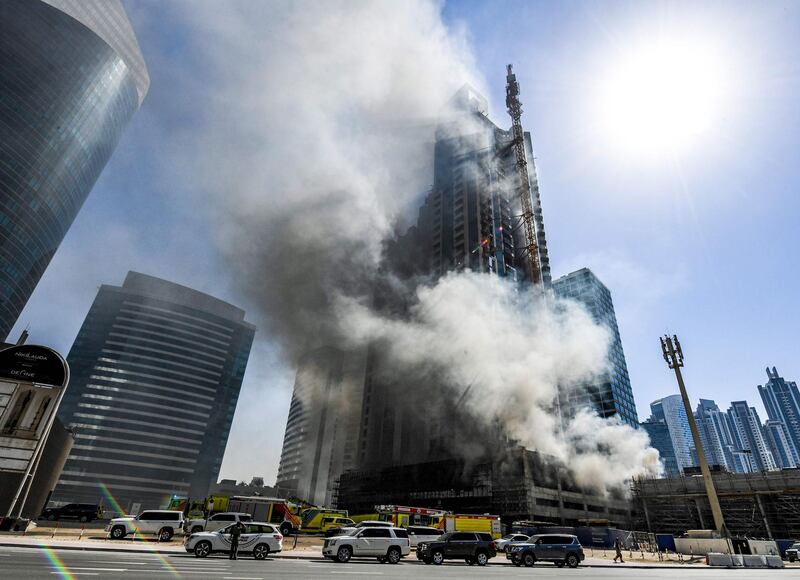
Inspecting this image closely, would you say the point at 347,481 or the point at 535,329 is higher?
the point at 535,329

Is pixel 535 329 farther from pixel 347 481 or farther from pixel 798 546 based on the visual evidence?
pixel 347 481

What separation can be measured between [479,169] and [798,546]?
3353 inches

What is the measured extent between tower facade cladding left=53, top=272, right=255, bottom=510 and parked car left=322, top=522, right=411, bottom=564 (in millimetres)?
119619

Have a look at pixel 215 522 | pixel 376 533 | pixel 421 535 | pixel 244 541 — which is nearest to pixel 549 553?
pixel 421 535

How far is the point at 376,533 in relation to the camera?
2006cm

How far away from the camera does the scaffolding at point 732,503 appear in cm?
5615

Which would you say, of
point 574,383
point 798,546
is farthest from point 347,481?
point 798,546

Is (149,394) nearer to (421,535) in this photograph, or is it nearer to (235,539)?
(421,535)

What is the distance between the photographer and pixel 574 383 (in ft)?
345

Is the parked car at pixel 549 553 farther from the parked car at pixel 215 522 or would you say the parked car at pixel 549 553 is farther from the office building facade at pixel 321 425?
the office building facade at pixel 321 425

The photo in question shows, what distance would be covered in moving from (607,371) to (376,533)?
106538 millimetres

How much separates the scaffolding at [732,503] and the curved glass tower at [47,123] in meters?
119

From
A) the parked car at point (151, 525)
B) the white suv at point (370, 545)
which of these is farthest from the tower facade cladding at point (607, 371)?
the parked car at point (151, 525)

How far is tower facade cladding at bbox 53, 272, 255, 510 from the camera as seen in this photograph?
109 meters
